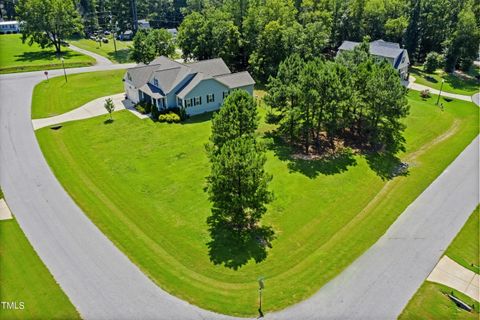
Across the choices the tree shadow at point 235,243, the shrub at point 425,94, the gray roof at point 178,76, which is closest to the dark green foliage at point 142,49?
the gray roof at point 178,76

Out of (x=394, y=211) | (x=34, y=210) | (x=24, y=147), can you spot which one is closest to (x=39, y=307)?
(x=34, y=210)

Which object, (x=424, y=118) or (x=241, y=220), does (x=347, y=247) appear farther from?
(x=424, y=118)

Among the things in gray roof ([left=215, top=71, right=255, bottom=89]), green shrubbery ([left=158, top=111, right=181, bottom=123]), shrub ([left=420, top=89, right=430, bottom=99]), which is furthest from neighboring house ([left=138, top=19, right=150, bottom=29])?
shrub ([left=420, top=89, right=430, bottom=99])

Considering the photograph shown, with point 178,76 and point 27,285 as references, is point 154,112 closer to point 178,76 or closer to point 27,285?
point 178,76

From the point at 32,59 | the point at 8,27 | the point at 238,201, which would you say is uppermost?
the point at 8,27

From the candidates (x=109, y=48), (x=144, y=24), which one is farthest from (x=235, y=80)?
(x=144, y=24)

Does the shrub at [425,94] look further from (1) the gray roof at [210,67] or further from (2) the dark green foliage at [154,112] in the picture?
(2) the dark green foliage at [154,112]
